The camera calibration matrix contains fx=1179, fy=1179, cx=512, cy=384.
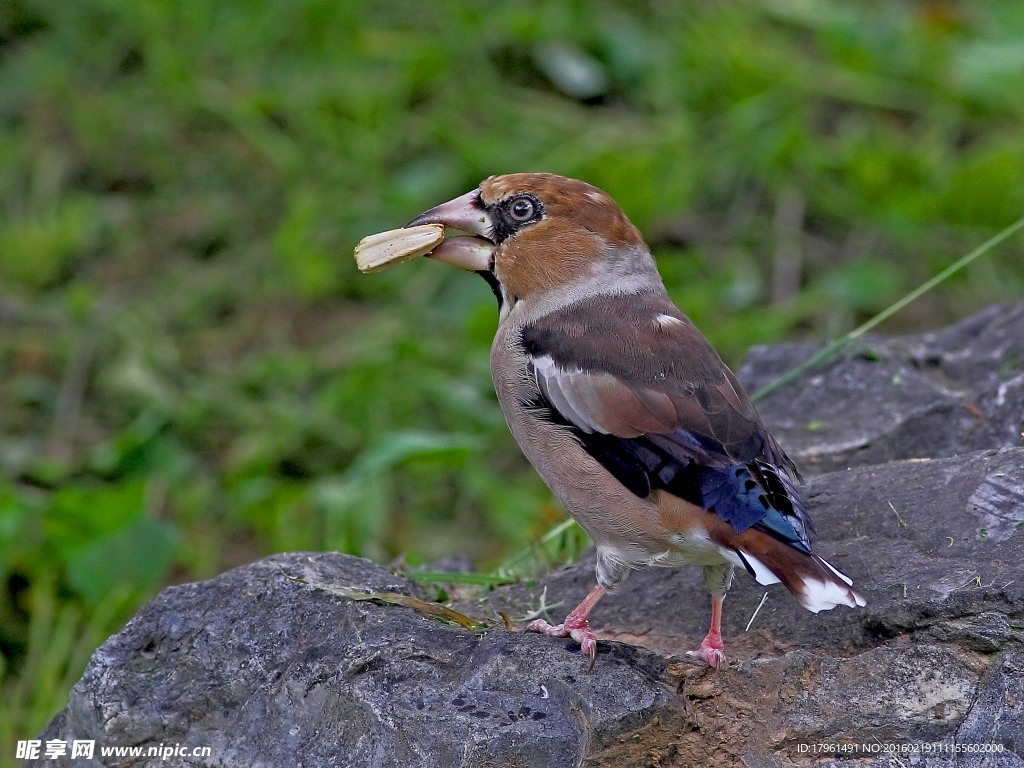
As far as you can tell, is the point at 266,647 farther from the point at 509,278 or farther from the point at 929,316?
the point at 929,316

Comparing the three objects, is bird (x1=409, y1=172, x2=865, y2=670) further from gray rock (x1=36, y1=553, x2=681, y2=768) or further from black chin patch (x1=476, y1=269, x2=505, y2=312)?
gray rock (x1=36, y1=553, x2=681, y2=768)

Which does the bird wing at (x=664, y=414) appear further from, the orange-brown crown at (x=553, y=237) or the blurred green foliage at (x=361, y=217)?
the blurred green foliage at (x=361, y=217)

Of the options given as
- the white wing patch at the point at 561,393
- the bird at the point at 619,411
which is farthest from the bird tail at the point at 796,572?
Result: the white wing patch at the point at 561,393

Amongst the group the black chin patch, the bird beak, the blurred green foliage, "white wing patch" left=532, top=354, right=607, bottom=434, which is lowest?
the blurred green foliage

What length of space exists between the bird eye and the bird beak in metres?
0.09

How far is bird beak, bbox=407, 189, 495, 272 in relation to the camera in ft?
12.5

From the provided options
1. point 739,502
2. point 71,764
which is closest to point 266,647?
point 71,764

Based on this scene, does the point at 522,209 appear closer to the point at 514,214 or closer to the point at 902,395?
the point at 514,214

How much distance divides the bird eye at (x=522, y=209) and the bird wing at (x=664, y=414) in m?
0.40

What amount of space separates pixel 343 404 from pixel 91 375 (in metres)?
1.41

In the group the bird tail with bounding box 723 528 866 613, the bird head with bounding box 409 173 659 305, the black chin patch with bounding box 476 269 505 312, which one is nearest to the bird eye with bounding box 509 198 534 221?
the bird head with bounding box 409 173 659 305

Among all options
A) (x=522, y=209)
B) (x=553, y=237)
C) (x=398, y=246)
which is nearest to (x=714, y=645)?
(x=553, y=237)

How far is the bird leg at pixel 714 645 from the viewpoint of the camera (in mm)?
3080

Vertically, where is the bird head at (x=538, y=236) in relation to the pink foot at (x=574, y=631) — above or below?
above
